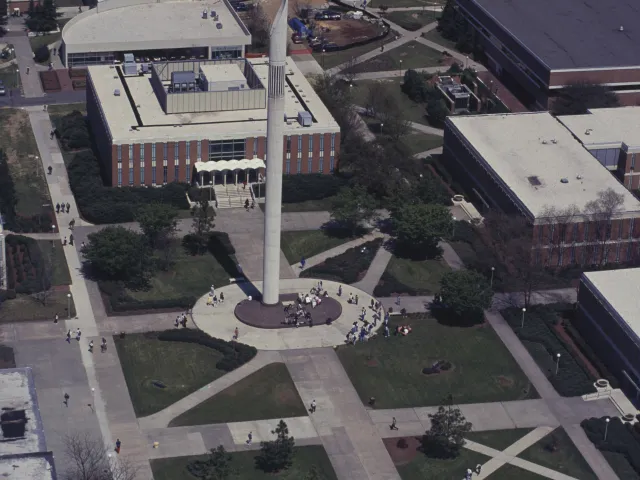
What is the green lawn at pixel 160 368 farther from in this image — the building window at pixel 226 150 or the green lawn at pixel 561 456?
the building window at pixel 226 150

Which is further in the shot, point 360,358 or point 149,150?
point 149,150

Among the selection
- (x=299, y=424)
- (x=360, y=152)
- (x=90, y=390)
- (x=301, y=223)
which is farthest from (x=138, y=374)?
(x=360, y=152)

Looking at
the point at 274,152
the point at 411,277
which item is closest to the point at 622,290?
the point at 411,277

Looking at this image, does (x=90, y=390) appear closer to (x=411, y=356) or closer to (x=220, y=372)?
(x=220, y=372)

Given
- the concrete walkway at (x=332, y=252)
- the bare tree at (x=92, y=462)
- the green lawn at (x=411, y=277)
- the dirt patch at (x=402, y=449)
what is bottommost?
the concrete walkway at (x=332, y=252)

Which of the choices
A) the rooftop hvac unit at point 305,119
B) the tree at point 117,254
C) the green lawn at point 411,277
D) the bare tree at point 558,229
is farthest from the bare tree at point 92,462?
the rooftop hvac unit at point 305,119

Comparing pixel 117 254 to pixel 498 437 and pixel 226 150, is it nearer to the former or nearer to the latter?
pixel 226 150
